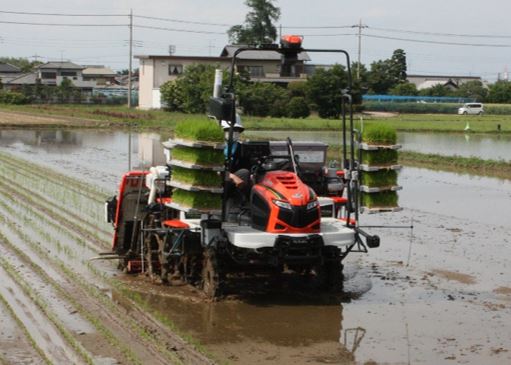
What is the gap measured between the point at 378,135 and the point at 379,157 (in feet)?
0.72

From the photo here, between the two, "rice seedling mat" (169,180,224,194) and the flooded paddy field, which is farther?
"rice seedling mat" (169,180,224,194)

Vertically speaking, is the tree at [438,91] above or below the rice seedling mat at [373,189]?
above

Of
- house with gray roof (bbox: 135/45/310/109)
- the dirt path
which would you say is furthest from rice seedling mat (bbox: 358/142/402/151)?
house with gray roof (bbox: 135/45/310/109)

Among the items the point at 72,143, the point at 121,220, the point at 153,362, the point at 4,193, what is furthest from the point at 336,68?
the point at 153,362

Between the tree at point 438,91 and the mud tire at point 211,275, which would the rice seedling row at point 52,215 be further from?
the tree at point 438,91

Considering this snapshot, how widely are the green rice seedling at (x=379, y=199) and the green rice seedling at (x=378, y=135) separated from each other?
1.69 feet

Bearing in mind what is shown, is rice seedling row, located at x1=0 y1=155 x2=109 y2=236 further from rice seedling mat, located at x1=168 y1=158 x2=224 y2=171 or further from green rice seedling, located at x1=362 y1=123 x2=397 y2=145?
green rice seedling, located at x1=362 y1=123 x2=397 y2=145

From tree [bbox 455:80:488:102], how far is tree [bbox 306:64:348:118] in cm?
3166

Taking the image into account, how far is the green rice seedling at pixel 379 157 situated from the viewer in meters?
8.42

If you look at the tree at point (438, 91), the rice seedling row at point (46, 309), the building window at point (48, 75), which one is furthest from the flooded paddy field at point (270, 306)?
the building window at point (48, 75)

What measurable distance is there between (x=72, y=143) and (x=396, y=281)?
22957 millimetres

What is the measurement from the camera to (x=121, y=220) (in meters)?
9.75

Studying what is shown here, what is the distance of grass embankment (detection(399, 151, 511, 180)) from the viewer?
22.3m

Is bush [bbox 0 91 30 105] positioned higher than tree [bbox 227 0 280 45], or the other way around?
tree [bbox 227 0 280 45]
